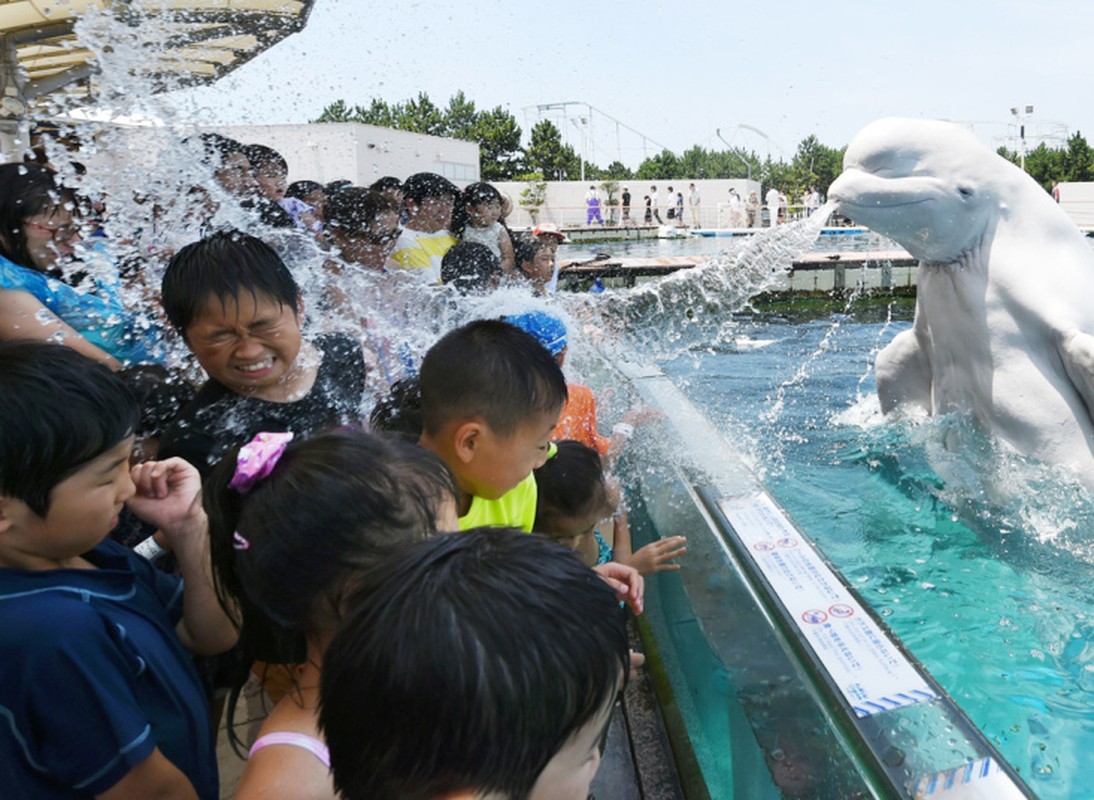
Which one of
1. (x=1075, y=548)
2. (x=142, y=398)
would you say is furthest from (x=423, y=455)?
(x=1075, y=548)

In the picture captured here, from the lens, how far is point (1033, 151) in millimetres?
37719

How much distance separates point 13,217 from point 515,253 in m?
3.52

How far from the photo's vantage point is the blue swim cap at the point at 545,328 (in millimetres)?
3219

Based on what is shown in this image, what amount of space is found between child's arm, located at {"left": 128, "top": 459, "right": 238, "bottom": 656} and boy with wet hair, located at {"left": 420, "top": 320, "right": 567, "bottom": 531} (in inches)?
22.7

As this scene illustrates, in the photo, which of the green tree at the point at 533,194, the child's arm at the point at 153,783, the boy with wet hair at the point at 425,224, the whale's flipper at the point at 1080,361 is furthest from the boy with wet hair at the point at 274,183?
the green tree at the point at 533,194

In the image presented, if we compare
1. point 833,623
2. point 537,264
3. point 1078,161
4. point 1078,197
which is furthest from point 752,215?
point 833,623

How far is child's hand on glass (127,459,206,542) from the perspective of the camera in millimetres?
1860

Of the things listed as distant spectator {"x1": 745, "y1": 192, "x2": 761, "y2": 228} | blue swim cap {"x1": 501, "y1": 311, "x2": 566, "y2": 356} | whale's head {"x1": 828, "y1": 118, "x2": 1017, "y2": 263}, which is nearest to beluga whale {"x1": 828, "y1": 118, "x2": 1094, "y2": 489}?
whale's head {"x1": 828, "y1": 118, "x2": 1017, "y2": 263}

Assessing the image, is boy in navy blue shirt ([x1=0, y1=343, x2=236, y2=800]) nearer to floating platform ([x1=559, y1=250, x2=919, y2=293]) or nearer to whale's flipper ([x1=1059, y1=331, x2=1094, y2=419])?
whale's flipper ([x1=1059, y1=331, x2=1094, y2=419])

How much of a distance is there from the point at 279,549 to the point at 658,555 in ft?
4.64

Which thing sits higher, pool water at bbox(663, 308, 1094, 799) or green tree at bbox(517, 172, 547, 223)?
pool water at bbox(663, 308, 1094, 799)

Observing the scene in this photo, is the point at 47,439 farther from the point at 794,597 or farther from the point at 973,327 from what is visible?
the point at 973,327

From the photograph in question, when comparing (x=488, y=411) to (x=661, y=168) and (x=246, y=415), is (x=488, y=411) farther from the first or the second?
(x=661, y=168)

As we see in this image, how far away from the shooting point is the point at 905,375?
4.54 m
